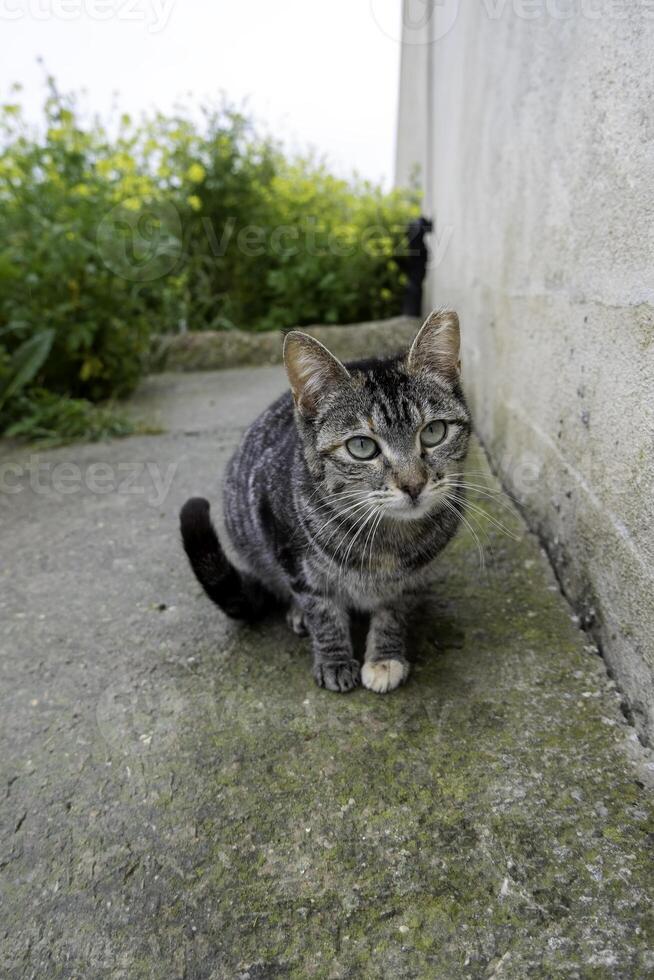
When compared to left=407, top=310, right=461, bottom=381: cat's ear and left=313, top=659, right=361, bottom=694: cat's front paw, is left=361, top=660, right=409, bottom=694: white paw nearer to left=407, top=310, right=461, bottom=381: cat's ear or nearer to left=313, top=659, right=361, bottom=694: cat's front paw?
left=313, top=659, right=361, bottom=694: cat's front paw

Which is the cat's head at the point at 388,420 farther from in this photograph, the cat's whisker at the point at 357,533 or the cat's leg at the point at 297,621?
the cat's leg at the point at 297,621

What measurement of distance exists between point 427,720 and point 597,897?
0.52m

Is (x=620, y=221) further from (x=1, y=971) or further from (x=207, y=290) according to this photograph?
(x=207, y=290)

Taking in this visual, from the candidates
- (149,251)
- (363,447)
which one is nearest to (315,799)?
(363,447)

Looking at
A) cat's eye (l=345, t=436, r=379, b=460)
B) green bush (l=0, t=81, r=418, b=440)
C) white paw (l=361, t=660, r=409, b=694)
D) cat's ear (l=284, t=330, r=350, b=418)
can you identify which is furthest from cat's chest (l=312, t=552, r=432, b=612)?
green bush (l=0, t=81, r=418, b=440)

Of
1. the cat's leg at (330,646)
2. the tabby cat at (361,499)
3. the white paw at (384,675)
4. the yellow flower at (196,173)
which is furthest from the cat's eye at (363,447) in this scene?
the yellow flower at (196,173)

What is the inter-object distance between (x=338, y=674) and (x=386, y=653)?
0.14m

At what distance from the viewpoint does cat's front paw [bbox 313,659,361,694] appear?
66.7 inches

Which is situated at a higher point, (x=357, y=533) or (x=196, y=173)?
(x=196, y=173)

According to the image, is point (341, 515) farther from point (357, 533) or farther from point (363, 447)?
point (363, 447)

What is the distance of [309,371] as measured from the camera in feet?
5.41

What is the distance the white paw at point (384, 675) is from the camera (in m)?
1.67

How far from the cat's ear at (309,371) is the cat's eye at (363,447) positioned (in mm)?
161

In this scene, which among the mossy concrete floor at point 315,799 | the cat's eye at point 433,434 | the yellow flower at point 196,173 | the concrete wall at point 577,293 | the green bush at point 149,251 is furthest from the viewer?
the yellow flower at point 196,173
